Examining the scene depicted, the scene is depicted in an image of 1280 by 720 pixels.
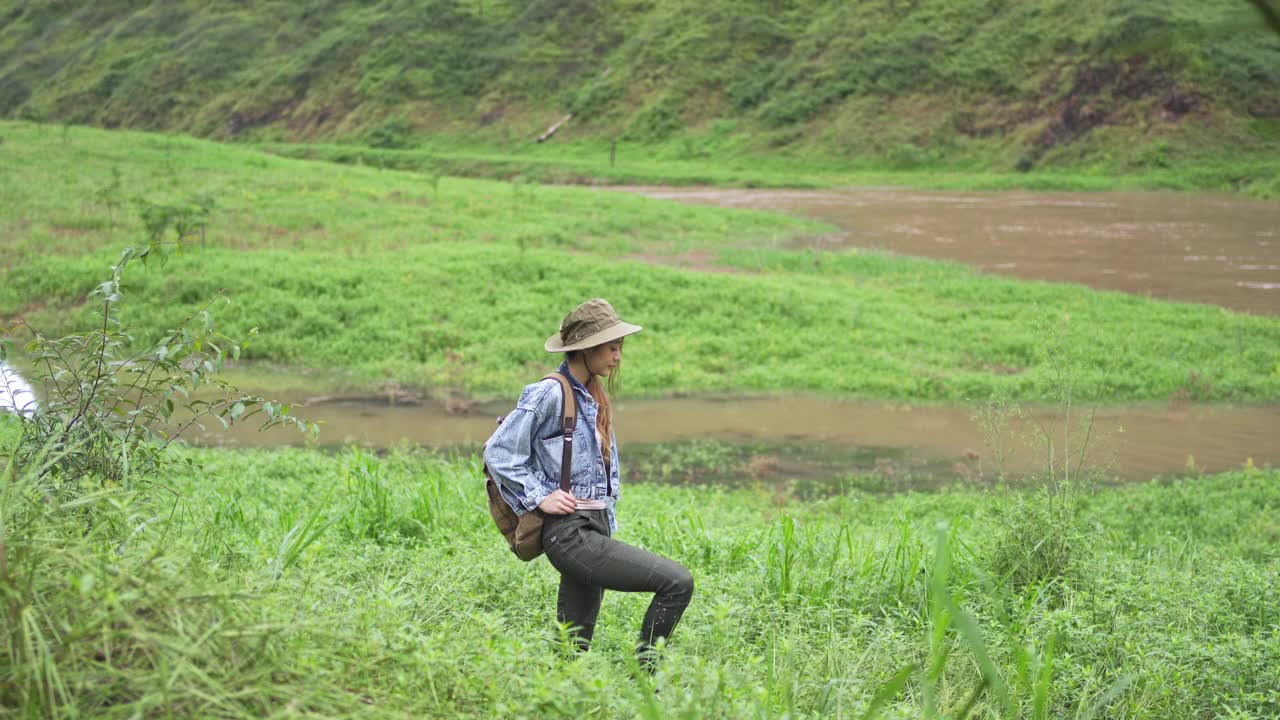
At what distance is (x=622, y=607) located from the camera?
15.5ft

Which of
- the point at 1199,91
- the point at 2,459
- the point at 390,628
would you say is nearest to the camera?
the point at 390,628

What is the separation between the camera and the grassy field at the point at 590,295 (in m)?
12.8

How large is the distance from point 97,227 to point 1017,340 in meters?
15.9

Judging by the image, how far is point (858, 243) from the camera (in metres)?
22.8

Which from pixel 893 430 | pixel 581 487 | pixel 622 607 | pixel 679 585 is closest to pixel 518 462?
pixel 581 487

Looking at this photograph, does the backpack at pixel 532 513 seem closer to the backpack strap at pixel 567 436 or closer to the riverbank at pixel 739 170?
the backpack strap at pixel 567 436

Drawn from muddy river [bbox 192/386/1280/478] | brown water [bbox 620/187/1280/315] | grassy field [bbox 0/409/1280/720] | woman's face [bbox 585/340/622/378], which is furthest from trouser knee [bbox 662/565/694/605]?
brown water [bbox 620/187/1280/315]

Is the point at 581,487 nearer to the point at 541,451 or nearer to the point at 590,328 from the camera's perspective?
the point at 541,451

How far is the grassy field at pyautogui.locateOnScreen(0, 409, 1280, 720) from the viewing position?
Answer: 2.05 metres

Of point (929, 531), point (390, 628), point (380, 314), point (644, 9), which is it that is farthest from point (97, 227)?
point (644, 9)

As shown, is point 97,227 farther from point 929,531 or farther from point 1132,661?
point 1132,661

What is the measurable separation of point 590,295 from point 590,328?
12062mm

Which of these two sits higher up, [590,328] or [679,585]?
[590,328]

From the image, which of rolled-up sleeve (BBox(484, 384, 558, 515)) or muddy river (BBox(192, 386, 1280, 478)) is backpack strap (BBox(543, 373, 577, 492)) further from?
muddy river (BBox(192, 386, 1280, 478))
